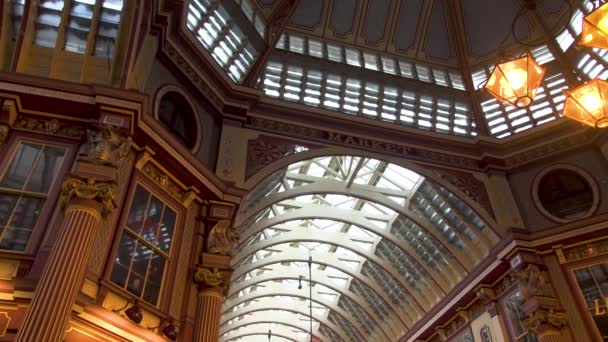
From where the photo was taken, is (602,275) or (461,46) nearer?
(602,275)

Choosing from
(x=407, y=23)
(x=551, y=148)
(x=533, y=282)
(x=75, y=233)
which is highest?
(x=407, y=23)

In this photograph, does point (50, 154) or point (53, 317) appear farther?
point (50, 154)

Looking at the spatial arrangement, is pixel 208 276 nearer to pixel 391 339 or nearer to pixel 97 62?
pixel 97 62

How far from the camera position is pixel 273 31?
16344 mm

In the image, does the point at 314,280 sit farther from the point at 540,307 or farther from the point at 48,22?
the point at 48,22

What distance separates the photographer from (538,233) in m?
14.7

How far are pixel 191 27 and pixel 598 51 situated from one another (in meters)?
13.2

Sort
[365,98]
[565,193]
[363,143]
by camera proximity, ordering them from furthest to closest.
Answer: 1. [365,98]
2. [565,193]
3. [363,143]

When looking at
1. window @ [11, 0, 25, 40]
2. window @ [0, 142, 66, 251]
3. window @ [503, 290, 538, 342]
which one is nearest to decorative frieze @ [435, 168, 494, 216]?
window @ [503, 290, 538, 342]

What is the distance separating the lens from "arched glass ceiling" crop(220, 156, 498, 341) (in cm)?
1769

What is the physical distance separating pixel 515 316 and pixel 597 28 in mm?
10030

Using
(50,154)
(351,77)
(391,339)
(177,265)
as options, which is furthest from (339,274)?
(50,154)

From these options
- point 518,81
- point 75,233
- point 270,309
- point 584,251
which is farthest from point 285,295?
point 518,81

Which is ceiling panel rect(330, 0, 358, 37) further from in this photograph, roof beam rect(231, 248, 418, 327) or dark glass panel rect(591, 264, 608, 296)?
dark glass panel rect(591, 264, 608, 296)
